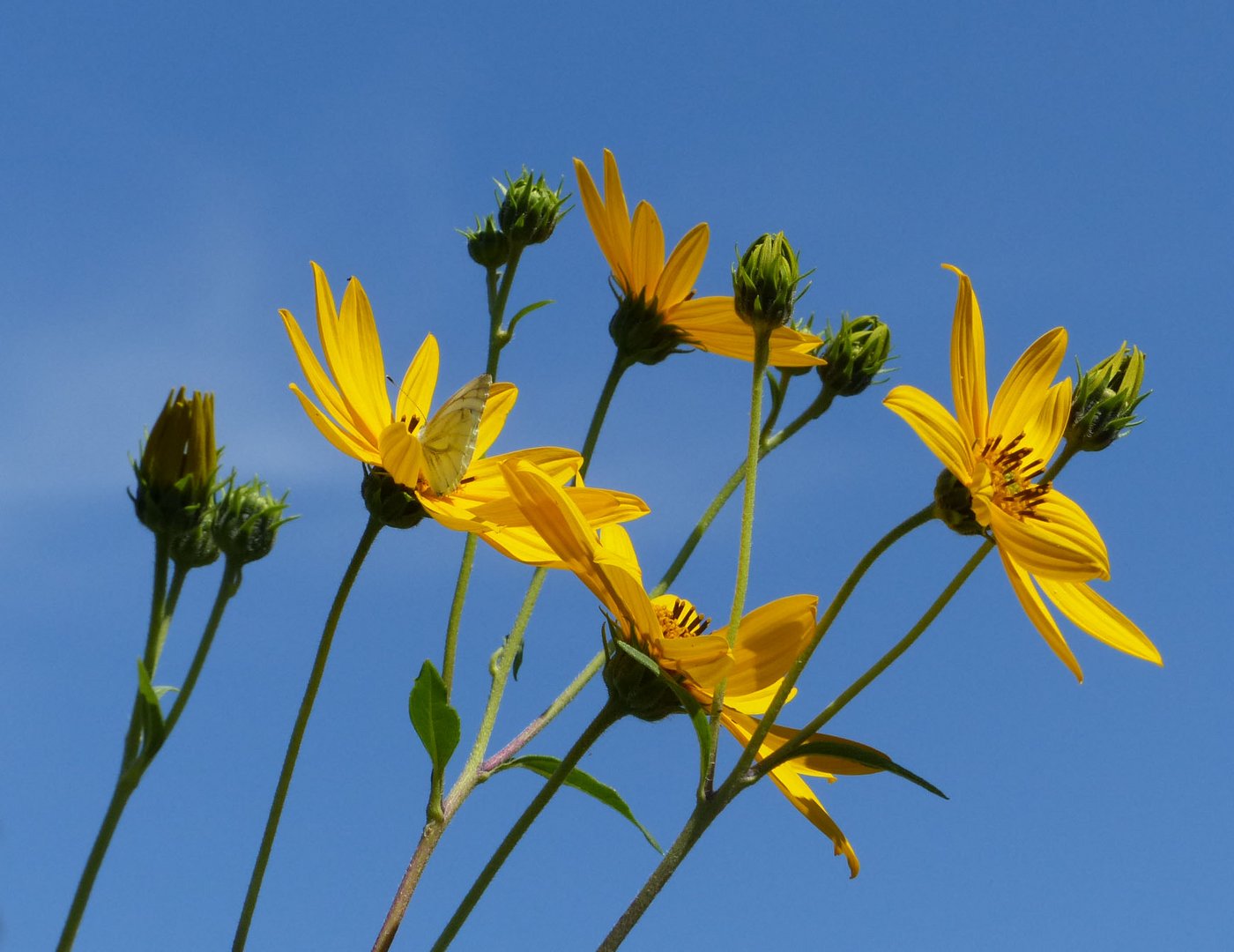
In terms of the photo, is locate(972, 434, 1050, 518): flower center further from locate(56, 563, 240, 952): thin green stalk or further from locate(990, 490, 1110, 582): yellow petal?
locate(56, 563, 240, 952): thin green stalk

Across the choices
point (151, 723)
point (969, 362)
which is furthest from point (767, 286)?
point (151, 723)

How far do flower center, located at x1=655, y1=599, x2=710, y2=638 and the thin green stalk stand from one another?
677 mm

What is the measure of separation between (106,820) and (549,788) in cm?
45

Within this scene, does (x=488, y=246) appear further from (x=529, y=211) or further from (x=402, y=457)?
(x=402, y=457)

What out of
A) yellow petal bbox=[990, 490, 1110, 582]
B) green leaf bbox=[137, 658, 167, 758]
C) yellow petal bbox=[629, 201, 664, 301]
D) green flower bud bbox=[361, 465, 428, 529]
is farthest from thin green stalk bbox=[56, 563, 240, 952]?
yellow petal bbox=[629, 201, 664, 301]

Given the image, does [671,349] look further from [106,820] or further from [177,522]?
[106,820]

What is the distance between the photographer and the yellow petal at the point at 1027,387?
1.73m

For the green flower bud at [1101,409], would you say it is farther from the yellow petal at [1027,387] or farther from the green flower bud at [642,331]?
the green flower bud at [642,331]

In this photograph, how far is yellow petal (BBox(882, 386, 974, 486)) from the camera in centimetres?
138

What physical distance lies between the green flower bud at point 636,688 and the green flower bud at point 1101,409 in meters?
0.68

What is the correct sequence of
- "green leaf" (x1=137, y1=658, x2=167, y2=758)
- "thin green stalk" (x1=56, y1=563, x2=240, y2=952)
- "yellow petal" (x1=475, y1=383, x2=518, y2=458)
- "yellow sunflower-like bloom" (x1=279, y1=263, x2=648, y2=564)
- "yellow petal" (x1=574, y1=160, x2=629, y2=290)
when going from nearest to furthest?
"thin green stalk" (x1=56, y1=563, x2=240, y2=952) → "green leaf" (x1=137, y1=658, x2=167, y2=758) → "yellow sunflower-like bloom" (x1=279, y1=263, x2=648, y2=564) → "yellow petal" (x1=475, y1=383, x2=518, y2=458) → "yellow petal" (x1=574, y1=160, x2=629, y2=290)

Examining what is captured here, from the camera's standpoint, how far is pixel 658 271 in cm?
231

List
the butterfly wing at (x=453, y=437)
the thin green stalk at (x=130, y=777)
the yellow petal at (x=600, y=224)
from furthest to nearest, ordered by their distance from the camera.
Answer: the yellow petal at (x=600, y=224) → the butterfly wing at (x=453, y=437) → the thin green stalk at (x=130, y=777)

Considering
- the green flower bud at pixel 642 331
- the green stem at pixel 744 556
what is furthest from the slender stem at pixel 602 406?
the green stem at pixel 744 556
